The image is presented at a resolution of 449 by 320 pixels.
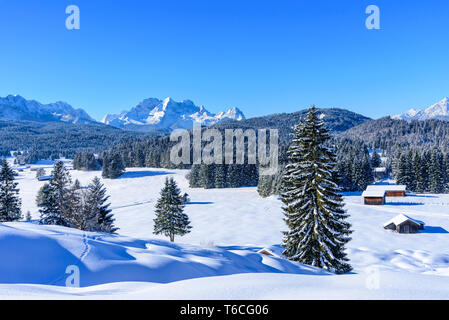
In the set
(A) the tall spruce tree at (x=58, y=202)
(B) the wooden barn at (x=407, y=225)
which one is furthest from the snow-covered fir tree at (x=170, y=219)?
(B) the wooden barn at (x=407, y=225)

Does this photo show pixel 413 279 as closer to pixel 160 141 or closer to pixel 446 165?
pixel 446 165

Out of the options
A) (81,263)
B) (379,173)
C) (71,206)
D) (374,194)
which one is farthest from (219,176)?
(81,263)

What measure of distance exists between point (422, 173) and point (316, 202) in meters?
82.3

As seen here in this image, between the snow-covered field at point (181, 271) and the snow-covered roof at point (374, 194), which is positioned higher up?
the snow-covered field at point (181, 271)

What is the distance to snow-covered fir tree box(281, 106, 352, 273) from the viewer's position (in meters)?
15.0

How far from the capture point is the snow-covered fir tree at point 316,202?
15.0 m

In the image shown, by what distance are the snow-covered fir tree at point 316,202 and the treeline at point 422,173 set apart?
7819 centimetres

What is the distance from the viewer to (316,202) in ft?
50.3

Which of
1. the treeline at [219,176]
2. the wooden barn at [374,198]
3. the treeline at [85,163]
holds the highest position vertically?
the treeline at [85,163]

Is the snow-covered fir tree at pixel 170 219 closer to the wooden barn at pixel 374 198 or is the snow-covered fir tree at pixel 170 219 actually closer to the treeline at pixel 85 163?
the wooden barn at pixel 374 198

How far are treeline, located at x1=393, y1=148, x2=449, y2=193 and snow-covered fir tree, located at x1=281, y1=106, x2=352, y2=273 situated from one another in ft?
257

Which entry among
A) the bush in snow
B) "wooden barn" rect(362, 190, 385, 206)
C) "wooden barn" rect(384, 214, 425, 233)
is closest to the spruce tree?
"wooden barn" rect(362, 190, 385, 206)
